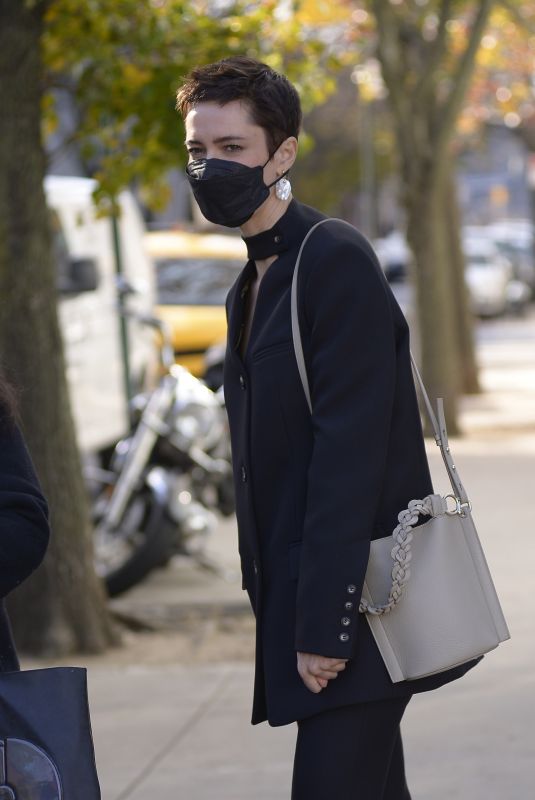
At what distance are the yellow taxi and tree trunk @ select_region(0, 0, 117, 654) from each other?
24.1 feet

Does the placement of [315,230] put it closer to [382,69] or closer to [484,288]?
[382,69]

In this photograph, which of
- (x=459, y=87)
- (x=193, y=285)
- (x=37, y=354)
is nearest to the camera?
(x=37, y=354)

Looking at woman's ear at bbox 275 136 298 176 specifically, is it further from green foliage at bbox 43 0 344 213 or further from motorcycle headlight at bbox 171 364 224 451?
motorcycle headlight at bbox 171 364 224 451

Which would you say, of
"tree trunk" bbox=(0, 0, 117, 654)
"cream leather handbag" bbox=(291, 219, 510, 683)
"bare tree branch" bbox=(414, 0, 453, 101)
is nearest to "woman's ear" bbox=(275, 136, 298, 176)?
"cream leather handbag" bbox=(291, 219, 510, 683)

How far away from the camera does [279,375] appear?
289cm

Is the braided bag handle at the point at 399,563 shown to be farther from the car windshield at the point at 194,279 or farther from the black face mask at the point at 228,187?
the car windshield at the point at 194,279

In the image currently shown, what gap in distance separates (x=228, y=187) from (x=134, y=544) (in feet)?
17.1

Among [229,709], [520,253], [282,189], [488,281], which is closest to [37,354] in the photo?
[229,709]

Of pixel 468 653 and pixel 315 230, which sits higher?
pixel 315 230

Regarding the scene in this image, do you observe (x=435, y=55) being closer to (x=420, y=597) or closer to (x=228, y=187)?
(x=228, y=187)

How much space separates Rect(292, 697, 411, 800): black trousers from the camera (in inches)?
111

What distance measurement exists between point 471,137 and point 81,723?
34.5 meters

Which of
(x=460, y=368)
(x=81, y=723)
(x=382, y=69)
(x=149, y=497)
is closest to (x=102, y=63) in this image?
(x=149, y=497)

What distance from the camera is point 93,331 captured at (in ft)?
30.9
